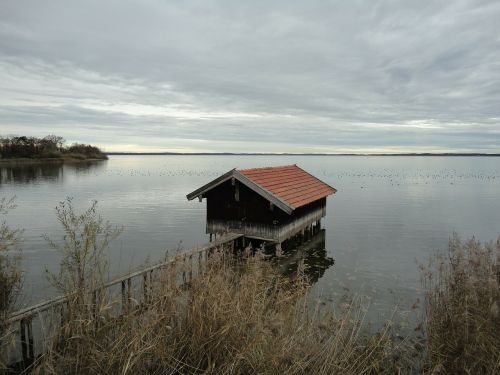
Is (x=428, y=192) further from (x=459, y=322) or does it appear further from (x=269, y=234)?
(x=459, y=322)

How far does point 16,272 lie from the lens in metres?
7.19

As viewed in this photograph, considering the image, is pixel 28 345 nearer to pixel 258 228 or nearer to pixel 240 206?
pixel 258 228

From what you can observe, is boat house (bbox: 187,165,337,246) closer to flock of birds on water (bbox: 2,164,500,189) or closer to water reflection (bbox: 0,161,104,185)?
flock of birds on water (bbox: 2,164,500,189)

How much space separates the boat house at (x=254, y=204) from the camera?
15427mm

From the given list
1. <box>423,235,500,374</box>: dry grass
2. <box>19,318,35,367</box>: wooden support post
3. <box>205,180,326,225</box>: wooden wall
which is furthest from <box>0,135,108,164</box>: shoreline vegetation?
<box>423,235,500,374</box>: dry grass

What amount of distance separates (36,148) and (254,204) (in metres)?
94.5

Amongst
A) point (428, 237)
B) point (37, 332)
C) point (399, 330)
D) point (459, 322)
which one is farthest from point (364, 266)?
point (37, 332)

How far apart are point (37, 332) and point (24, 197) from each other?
29624mm

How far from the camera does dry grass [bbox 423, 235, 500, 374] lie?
514 cm

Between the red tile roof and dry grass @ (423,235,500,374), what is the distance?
8556mm

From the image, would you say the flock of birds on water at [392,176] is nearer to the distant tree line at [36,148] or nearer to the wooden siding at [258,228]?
the distant tree line at [36,148]

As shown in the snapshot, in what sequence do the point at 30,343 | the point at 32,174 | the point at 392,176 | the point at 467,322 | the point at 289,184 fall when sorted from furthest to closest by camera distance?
the point at 392,176, the point at 32,174, the point at 289,184, the point at 30,343, the point at 467,322

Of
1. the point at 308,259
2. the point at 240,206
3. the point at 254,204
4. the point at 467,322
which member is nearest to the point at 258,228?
the point at 254,204

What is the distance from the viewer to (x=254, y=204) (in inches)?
632
